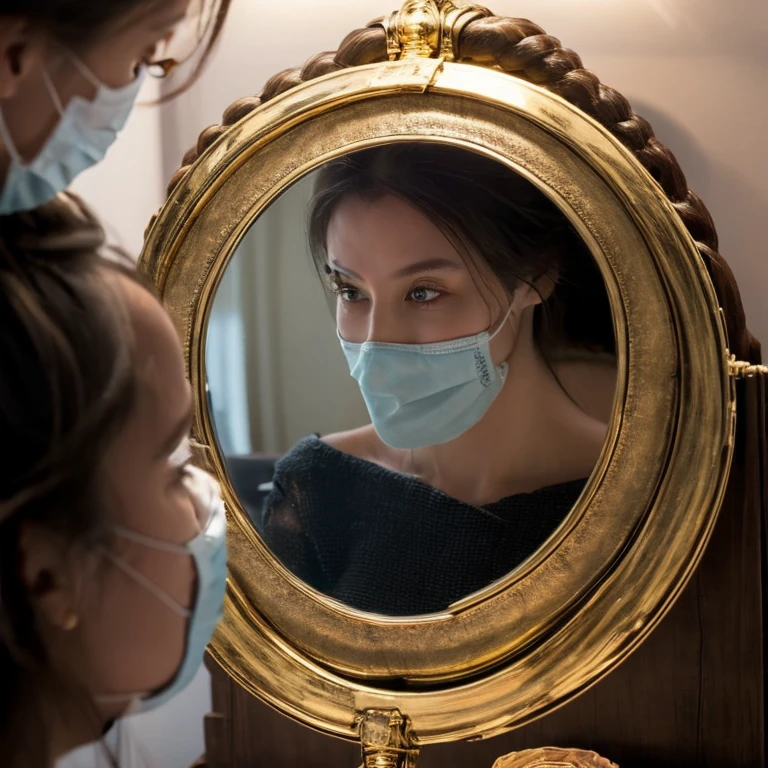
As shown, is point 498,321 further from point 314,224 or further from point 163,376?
point 163,376

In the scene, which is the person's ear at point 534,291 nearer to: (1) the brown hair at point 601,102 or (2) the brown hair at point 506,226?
(2) the brown hair at point 506,226

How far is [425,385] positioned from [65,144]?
14.4 inches

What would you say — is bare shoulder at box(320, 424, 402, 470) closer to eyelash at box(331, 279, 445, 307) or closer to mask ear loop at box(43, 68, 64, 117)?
eyelash at box(331, 279, 445, 307)

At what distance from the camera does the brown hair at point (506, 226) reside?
77 centimetres

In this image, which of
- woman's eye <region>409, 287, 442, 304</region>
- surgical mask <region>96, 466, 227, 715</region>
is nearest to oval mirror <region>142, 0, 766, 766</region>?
woman's eye <region>409, 287, 442, 304</region>

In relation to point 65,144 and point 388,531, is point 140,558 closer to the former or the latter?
point 65,144

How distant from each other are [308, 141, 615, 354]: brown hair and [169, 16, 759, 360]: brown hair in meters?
0.08

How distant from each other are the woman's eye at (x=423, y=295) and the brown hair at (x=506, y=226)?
4cm

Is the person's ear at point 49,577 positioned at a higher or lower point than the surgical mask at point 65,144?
lower

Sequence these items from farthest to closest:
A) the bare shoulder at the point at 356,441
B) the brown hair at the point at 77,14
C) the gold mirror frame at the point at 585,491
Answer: the bare shoulder at the point at 356,441
the gold mirror frame at the point at 585,491
the brown hair at the point at 77,14

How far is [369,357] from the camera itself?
82 centimetres

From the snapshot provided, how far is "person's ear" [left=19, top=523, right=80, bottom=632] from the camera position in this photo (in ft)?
1.61

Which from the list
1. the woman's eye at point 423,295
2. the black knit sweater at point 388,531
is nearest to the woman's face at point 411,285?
the woman's eye at point 423,295

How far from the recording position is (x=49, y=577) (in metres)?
0.51
